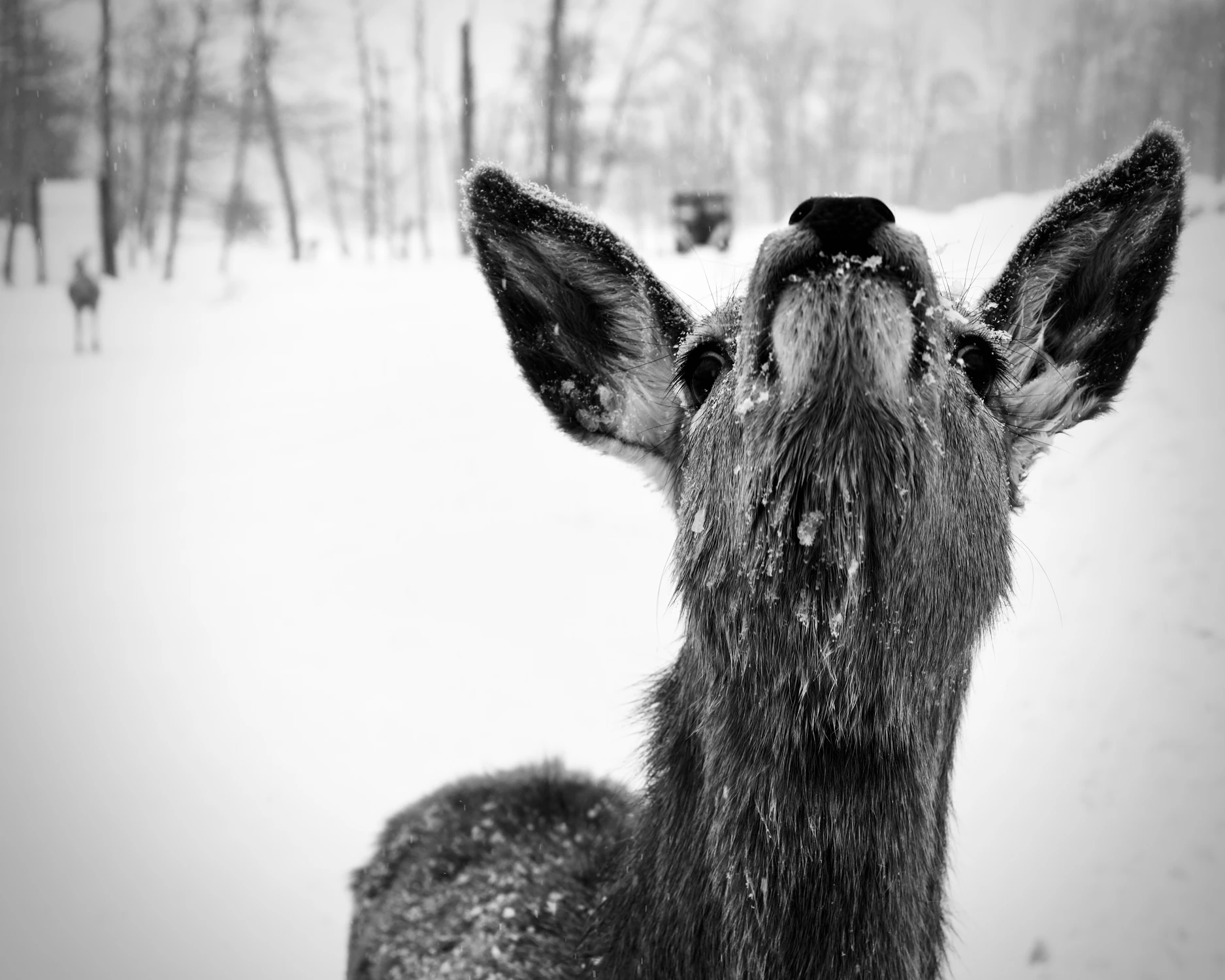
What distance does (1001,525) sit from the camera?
6.36 feet

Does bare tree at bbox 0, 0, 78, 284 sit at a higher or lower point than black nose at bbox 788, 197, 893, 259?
higher

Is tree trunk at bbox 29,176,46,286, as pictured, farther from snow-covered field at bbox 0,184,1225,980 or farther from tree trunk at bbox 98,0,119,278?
snow-covered field at bbox 0,184,1225,980

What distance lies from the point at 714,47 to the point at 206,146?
78.9 ft

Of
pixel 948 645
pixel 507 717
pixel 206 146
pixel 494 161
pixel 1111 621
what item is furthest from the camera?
pixel 206 146

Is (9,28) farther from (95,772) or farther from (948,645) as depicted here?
(948,645)

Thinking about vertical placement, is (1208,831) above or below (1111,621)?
below

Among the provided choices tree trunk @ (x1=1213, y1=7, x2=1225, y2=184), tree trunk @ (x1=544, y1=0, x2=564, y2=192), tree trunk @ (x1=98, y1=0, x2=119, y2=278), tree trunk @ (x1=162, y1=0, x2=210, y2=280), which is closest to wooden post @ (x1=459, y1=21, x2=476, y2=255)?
tree trunk @ (x1=544, y1=0, x2=564, y2=192)

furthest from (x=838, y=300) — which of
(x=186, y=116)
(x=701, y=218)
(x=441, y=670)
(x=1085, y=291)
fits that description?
(x=186, y=116)

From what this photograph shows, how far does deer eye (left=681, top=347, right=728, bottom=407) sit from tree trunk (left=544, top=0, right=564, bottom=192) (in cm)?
2193

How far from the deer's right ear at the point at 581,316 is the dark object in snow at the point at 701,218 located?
782 inches

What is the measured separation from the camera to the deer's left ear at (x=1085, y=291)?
2297 mm

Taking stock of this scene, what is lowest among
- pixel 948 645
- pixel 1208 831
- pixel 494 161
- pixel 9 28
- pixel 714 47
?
pixel 1208 831

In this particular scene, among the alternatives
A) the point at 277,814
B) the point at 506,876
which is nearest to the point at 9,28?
the point at 277,814

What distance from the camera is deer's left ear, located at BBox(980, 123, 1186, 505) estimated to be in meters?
2.30
